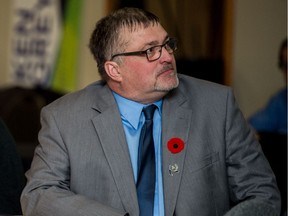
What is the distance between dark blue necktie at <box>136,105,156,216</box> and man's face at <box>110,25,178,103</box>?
0.13m

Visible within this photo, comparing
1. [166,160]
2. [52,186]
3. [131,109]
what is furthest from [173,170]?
[52,186]

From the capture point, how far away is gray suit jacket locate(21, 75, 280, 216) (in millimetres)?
2148

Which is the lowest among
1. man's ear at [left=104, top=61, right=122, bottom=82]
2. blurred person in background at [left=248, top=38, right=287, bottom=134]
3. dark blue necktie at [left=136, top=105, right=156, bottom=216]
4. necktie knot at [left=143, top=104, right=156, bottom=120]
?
blurred person in background at [left=248, top=38, right=287, bottom=134]

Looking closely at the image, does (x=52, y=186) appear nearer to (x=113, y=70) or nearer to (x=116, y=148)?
(x=116, y=148)

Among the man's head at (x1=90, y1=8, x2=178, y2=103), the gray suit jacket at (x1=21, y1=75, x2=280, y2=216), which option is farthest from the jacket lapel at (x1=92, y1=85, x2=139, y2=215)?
the man's head at (x1=90, y1=8, x2=178, y2=103)

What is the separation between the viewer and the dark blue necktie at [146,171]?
2.17 meters

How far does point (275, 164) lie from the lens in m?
2.94

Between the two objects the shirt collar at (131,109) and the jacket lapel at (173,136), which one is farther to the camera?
the shirt collar at (131,109)

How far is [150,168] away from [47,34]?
131 inches

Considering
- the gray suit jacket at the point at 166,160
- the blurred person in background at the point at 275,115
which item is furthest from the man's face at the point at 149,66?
the blurred person in background at the point at 275,115

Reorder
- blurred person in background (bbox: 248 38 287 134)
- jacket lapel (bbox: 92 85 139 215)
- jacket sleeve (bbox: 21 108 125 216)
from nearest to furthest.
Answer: jacket sleeve (bbox: 21 108 125 216), jacket lapel (bbox: 92 85 139 215), blurred person in background (bbox: 248 38 287 134)

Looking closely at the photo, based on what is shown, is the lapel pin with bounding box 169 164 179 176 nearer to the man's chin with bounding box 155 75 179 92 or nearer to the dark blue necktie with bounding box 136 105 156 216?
the dark blue necktie with bounding box 136 105 156 216

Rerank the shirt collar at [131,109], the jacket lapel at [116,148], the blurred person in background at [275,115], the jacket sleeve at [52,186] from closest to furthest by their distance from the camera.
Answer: the jacket sleeve at [52,186]
the jacket lapel at [116,148]
the shirt collar at [131,109]
the blurred person in background at [275,115]

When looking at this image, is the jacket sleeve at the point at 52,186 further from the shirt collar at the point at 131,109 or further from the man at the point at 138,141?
the shirt collar at the point at 131,109
